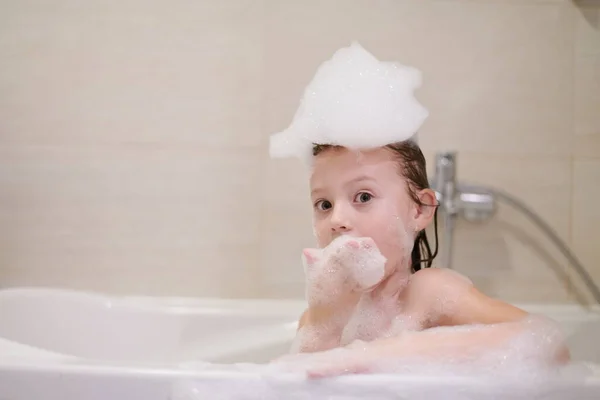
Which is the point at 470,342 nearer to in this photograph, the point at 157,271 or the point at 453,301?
the point at 453,301

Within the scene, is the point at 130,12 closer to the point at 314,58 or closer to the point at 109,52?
the point at 109,52

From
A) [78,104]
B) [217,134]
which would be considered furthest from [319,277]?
[78,104]

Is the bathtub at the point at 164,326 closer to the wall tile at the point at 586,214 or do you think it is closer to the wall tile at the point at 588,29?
the wall tile at the point at 586,214

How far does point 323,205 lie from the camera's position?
879 mm

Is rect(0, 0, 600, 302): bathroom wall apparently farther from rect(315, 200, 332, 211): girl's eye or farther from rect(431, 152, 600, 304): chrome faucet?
rect(315, 200, 332, 211): girl's eye

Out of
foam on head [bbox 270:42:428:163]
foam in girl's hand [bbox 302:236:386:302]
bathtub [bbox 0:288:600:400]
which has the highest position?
foam on head [bbox 270:42:428:163]

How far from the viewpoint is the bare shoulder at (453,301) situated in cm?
78

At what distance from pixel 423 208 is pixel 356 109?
20 cm

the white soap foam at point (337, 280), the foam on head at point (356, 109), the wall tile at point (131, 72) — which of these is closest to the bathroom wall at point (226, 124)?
the wall tile at point (131, 72)

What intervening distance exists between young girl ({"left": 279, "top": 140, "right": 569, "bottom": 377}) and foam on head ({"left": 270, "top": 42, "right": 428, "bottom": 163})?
0.07ft

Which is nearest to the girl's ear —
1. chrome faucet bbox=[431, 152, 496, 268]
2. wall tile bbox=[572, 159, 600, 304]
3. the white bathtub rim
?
chrome faucet bbox=[431, 152, 496, 268]

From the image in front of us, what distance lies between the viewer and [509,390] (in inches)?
23.6

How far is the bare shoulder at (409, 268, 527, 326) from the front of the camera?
778mm

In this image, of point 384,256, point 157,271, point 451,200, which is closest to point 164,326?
point 157,271
